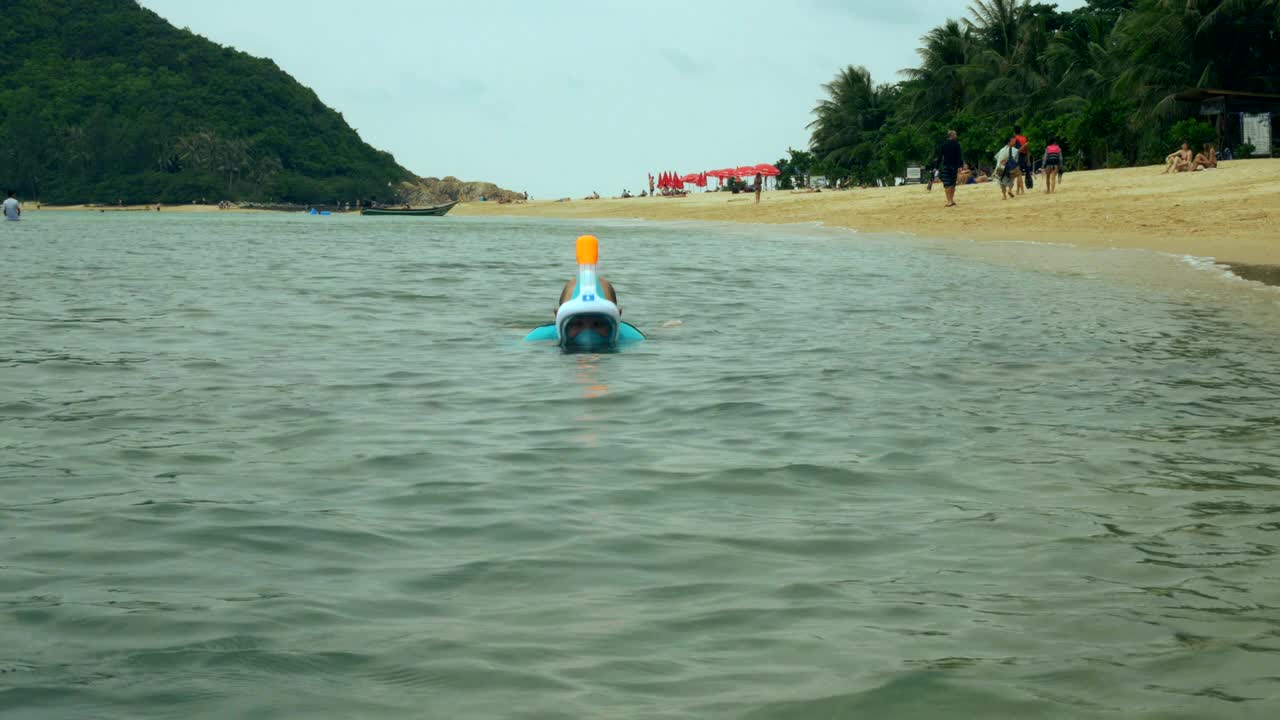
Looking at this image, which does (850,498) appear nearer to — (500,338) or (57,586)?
(57,586)

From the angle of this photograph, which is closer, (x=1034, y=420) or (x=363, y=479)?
(x=363, y=479)

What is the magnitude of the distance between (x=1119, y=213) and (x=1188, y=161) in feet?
21.4

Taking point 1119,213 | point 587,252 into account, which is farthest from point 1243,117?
point 587,252

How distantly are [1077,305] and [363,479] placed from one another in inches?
361

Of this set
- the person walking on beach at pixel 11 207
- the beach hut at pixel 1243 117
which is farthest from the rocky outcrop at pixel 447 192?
the beach hut at pixel 1243 117

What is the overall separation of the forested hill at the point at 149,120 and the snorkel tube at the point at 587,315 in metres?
136

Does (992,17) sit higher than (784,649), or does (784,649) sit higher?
(992,17)

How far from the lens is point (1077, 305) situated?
12578 mm

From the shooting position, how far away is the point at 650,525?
466 cm

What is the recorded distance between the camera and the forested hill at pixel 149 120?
137 meters

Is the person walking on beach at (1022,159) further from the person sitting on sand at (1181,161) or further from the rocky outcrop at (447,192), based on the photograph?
the rocky outcrop at (447,192)

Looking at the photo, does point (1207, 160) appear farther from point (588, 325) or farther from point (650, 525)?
point (650, 525)

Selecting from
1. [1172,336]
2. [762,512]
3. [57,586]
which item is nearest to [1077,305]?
[1172,336]

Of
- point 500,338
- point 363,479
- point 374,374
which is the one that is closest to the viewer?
point 363,479
